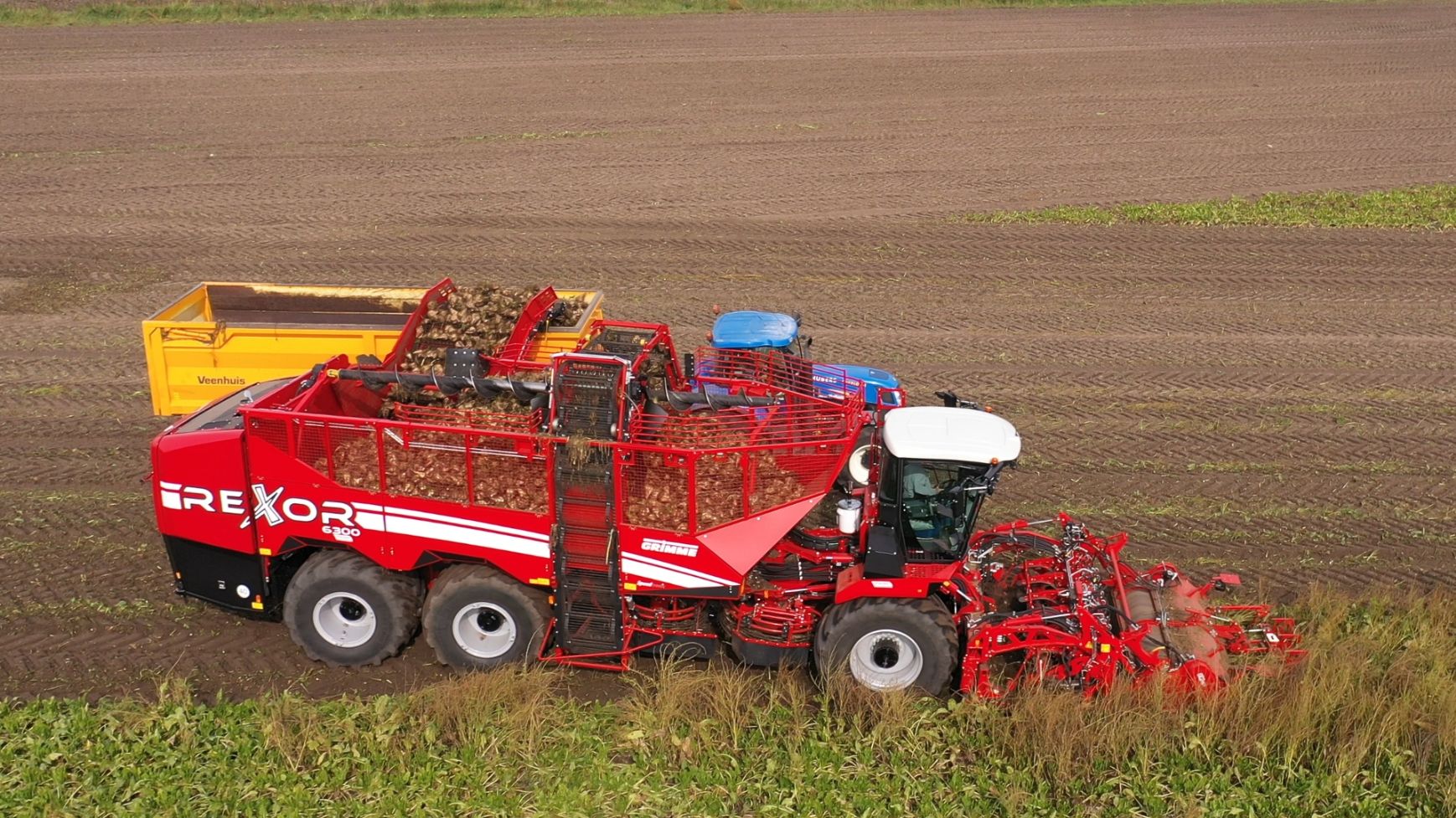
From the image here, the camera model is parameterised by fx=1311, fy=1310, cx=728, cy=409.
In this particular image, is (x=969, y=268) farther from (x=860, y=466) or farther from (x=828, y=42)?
(x=828, y=42)

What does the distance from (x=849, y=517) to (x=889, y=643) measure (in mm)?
887

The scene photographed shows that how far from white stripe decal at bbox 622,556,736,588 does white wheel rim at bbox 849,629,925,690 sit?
0.99 meters

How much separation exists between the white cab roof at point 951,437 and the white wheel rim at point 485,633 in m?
2.96

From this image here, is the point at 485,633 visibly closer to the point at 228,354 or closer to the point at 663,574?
the point at 663,574

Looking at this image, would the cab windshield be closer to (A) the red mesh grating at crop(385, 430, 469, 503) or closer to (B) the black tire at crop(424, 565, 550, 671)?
(B) the black tire at crop(424, 565, 550, 671)

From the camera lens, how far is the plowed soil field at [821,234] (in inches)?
453

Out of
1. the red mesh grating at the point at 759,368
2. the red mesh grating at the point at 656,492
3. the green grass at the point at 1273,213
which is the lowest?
the red mesh grating at the point at 656,492

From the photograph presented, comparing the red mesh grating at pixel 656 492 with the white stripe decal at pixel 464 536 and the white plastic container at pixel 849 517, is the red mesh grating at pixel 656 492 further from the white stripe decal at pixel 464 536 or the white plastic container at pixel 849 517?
the white plastic container at pixel 849 517

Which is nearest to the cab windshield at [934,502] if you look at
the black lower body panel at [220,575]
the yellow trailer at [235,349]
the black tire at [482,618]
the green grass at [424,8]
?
the black tire at [482,618]

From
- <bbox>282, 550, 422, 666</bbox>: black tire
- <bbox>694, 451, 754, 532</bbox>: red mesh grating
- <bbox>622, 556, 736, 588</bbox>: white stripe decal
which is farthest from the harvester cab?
<bbox>282, 550, 422, 666</bbox>: black tire

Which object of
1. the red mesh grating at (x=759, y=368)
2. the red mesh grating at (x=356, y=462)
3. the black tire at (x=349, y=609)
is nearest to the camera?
the red mesh grating at (x=356, y=462)

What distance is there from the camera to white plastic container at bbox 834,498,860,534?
8.80 meters

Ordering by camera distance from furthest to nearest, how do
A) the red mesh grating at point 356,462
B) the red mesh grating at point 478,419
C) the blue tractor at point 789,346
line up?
the blue tractor at point 789,346, the red mesh grating at point 356,462, the red mesh grating at point 478,419

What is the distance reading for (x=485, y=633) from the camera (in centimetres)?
918
